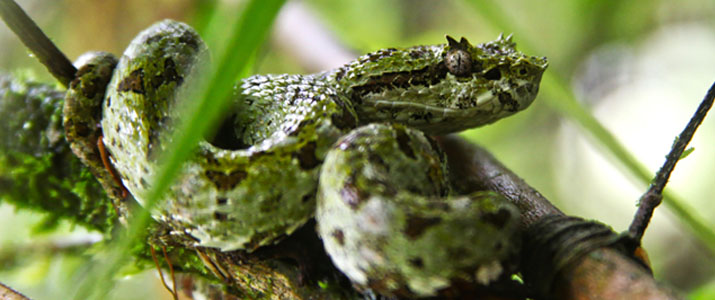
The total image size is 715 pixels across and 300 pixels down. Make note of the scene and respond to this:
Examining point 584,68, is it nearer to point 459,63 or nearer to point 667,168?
point 459,63

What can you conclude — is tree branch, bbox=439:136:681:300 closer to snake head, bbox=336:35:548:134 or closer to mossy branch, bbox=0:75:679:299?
mossy branch, bbox=0:75:679:299

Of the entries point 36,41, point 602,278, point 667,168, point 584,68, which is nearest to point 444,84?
point 667,168

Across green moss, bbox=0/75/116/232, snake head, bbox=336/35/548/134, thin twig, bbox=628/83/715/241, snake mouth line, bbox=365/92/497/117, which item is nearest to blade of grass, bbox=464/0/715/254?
snake head, bbox=336/35/548/134

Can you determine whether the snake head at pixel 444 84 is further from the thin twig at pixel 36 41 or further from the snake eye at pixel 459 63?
the thin twig at pixel 36 41

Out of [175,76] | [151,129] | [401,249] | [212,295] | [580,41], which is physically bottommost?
[580,41]

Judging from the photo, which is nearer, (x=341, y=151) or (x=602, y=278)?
(x=602, y=278)

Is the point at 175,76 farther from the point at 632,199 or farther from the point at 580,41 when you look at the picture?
the point at 632,199

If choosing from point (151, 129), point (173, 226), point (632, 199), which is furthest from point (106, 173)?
point (632, 199)
